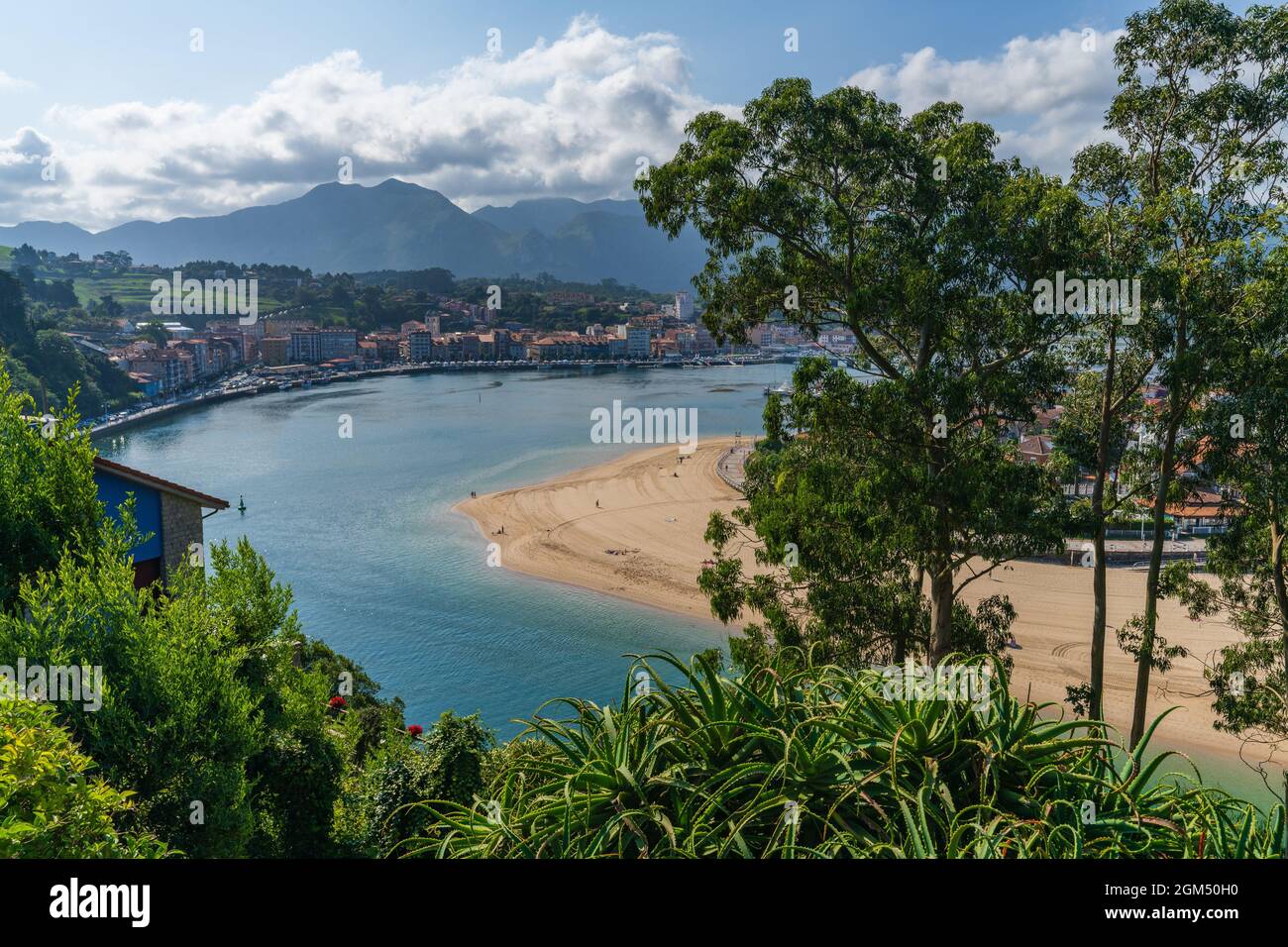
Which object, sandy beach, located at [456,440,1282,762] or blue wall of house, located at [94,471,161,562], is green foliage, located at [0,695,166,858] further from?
sandy beach, located at [456,440,1282,762]

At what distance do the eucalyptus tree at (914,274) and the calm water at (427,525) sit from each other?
403 centimetres

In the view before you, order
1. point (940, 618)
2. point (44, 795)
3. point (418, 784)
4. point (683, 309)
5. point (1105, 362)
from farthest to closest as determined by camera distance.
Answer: point (683, 309)
point (1105, 362)
point (940, 618)
point (418, 784)
point (44, 795)

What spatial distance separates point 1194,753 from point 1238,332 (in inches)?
426

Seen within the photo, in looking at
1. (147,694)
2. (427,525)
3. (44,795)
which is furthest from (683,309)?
(44,795)

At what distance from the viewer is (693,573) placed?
2486 cm

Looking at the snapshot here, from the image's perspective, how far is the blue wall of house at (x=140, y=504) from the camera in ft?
26.2

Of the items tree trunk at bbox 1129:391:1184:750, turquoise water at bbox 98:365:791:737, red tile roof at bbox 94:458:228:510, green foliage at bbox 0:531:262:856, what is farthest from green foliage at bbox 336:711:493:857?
turquoise water at bbox 98:365:791:737

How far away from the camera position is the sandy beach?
17094 mm

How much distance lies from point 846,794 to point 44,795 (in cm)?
213

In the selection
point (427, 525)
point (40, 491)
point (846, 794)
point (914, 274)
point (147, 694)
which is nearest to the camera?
point (846, 794)

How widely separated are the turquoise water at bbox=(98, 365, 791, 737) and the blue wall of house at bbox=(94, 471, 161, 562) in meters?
9.07

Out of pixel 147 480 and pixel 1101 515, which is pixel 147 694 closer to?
pixel 147 480

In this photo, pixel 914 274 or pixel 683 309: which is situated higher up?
pixel 683 309
